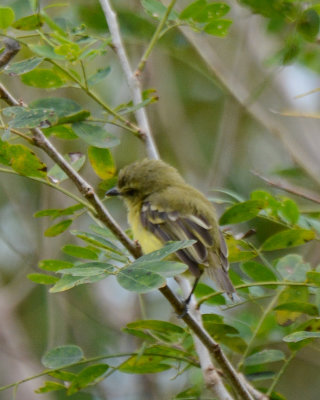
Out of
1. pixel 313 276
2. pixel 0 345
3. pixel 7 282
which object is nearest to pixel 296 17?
pixel 313 276

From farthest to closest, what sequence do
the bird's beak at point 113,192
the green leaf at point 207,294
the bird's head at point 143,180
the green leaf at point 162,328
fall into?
the bird's head at point 143,180, the bird's beak at point 113,192, the green leaf at point 207,294, the green leaf at point 162,328

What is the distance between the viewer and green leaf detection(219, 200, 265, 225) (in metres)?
2.57

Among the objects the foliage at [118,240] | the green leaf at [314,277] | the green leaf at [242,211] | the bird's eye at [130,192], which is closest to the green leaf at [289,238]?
the foliage at [118,240]

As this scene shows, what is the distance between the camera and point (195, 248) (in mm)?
3082

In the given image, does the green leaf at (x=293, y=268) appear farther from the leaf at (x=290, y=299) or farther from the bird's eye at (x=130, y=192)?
the bird's eye at (x=130, y=192)

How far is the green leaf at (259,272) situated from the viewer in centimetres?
257

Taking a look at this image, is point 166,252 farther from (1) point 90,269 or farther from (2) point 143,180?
(2) point 143,180

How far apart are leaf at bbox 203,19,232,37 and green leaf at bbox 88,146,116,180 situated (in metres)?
0.67

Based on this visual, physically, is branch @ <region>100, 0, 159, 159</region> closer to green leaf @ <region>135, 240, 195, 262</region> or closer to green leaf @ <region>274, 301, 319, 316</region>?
green leaf @ <region>274, 301, 319, 316</region>

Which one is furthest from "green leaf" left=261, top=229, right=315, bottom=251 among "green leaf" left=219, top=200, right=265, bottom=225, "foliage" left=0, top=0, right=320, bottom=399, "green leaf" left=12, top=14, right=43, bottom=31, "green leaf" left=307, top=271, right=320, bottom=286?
"green leaf" left=12, top=14, right=43, bottom=31

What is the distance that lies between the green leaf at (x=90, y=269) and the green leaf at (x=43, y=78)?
890mm

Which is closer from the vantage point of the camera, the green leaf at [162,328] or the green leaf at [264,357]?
the green leaf at [162,328]

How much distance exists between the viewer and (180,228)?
3389 mm

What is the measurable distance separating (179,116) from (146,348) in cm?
363
